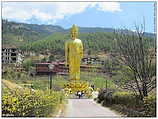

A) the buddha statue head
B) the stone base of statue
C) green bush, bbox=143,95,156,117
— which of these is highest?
the buddha statue head

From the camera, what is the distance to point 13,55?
18547mm

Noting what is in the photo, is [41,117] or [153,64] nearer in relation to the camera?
[41,117]

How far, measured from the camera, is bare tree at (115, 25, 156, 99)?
779cm

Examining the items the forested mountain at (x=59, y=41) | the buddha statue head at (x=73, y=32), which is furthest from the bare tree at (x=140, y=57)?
the forested mountain at (x=59, y=41)

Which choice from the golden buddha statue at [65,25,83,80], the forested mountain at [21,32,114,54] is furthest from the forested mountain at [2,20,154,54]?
the golden buddha statue at [65,25,83,80]

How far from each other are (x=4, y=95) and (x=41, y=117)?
1.07 m

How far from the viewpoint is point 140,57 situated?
785 cm

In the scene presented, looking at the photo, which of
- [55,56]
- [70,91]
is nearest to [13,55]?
[70,91]

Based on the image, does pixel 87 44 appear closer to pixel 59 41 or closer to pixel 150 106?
pixel 59 41

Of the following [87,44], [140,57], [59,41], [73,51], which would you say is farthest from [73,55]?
[59,41]

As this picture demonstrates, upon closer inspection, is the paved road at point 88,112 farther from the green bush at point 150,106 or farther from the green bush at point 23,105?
the green bush at point 150,106

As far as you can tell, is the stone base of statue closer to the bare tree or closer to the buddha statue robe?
the buddha statue robe

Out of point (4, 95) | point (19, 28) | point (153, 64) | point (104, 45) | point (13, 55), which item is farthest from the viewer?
point (19, 28)

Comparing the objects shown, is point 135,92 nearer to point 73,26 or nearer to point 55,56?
A: point 73,26
